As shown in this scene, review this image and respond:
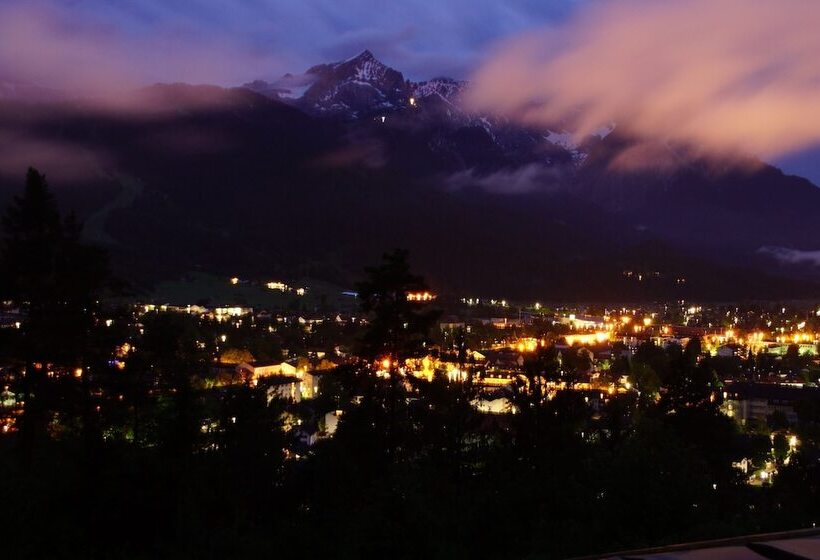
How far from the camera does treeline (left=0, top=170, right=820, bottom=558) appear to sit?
6.62m

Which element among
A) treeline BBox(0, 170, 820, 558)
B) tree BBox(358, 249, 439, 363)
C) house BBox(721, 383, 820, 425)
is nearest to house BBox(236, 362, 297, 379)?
treeline BBox(0, 170, 820, 558)

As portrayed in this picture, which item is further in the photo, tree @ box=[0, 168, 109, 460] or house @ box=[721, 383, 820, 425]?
house @ box=[721, 383, 820, 425]

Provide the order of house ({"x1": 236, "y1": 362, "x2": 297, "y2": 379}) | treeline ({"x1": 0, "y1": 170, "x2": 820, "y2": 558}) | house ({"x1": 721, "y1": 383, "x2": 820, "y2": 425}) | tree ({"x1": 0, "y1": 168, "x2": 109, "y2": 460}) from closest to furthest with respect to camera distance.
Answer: treeline ({"x1": 0, "y1": 170, "x2": 820, "y2": 558}) → tree ({"x1": 0, "y1": 168, "x2": 109, "y2": 460}) → house ({"x1": 721, "y1": 383, "x2": 820, "y2": 425}) → house ({"x1": 236, "y1": 362, "x2": 297, "y2": 379})

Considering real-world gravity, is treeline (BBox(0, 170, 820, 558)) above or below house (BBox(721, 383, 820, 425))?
above

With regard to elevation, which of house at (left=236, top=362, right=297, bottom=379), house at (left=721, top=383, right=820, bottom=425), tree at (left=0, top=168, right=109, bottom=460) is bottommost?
house at (left=236, top=362, right=297, bottom=379)

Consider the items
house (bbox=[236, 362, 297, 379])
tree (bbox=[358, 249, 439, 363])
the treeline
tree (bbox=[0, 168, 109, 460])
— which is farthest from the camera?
house (bbox=[236, 362, 297, 379])

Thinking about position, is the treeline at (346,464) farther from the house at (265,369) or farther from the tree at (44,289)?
the house at (265,369)

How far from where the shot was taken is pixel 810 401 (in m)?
37.1

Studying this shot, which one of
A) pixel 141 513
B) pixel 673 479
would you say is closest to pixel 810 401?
pixel 673 479

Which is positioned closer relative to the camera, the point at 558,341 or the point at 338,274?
the point at 558,341

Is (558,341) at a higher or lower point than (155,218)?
lower

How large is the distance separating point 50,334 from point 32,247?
190 centimetres

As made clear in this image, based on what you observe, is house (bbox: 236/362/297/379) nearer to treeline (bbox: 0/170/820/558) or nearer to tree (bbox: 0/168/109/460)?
treeline (bbox: 0/170/820/558)

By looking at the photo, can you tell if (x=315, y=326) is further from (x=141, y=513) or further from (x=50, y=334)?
(x=141, y=513)
